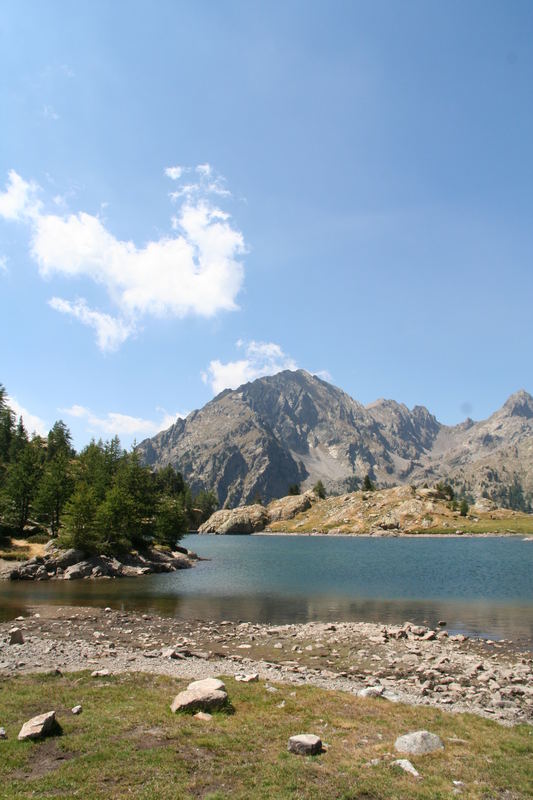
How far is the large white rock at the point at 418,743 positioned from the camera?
14281 millimetres

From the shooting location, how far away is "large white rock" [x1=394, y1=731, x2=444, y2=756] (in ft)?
46.9

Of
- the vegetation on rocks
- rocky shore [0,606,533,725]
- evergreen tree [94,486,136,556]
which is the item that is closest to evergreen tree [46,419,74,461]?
the vegetation on rocks

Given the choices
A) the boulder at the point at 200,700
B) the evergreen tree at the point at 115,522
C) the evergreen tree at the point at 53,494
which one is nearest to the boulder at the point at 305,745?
the boulder at the point at 200,700

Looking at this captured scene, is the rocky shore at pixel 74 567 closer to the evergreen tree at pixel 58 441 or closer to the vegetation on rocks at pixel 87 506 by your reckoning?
the vegetation on rocks at pixel 87 506

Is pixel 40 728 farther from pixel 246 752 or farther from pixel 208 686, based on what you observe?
pixel 246 752

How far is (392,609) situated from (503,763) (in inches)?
1341

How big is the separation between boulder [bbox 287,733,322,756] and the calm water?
2715 cm

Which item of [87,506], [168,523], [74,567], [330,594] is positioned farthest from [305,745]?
[168,523]

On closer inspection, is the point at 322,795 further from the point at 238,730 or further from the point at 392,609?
the point at 392,609

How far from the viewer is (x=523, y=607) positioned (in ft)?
153

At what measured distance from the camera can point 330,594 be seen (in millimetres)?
55312

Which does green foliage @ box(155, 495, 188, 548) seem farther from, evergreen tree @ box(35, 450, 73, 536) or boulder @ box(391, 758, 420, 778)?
boulder @ box(391, 758, 420, 778)

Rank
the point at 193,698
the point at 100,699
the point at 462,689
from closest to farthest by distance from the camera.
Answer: the point at 193,698 < the point at 100,699 < the point at 462,689

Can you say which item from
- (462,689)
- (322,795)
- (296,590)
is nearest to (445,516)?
(296,590)
